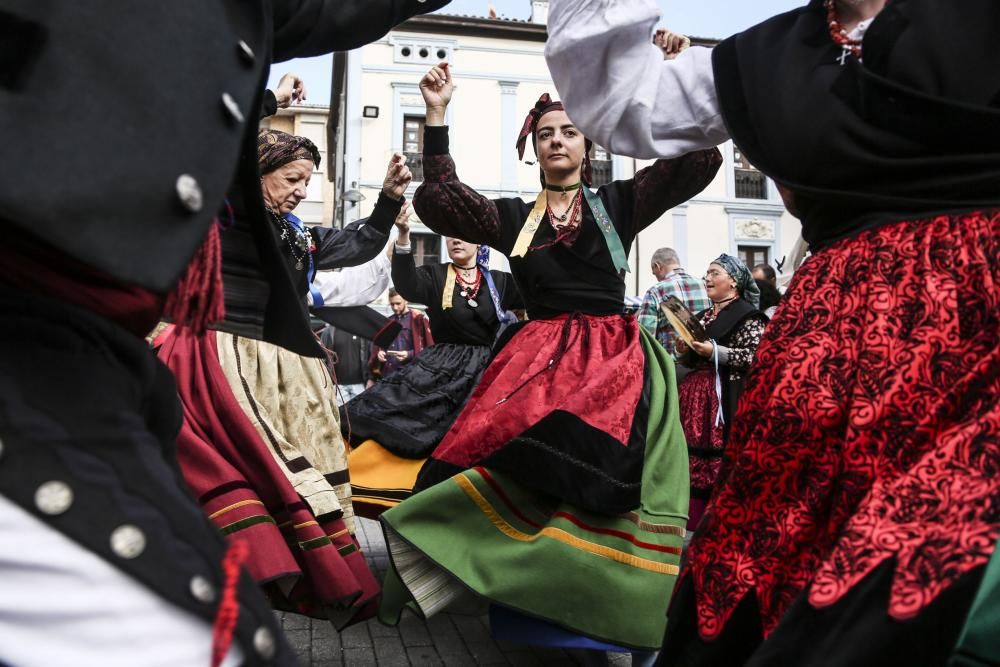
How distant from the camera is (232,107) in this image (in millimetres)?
951

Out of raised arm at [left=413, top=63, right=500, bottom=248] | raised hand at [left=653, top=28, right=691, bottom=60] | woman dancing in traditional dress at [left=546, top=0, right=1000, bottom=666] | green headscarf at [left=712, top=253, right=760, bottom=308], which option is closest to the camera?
woman dancing in traditional dress at [left=546, top=0, right=1000, bottom=666]

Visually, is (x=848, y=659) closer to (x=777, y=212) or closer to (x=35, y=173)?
(x=35, y=173)

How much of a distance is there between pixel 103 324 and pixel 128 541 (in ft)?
0.83

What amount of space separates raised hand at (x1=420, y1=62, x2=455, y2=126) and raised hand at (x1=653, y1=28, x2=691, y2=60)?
0.79 metres

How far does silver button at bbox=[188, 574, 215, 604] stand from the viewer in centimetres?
82

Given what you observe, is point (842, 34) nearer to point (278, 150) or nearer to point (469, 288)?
point (278, 150)

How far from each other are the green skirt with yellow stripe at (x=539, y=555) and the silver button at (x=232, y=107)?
6.26ft

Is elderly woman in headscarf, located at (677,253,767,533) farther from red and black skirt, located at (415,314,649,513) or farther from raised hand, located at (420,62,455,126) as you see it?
raised hand, located at (420,62,455,126)

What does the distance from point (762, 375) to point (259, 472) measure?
1.66 m

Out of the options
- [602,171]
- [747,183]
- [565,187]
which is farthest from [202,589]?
[747,183]

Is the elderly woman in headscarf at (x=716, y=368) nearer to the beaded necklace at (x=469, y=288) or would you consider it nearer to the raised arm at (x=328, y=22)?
the beaded necklace at (x=469, y=288)

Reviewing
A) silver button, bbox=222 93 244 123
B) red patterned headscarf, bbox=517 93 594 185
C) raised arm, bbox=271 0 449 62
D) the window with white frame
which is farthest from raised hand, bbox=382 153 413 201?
the window with white frame

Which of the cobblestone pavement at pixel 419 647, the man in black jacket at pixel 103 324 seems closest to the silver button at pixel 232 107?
the man in black jacket at pixel 103 324

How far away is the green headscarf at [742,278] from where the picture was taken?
217 inches
